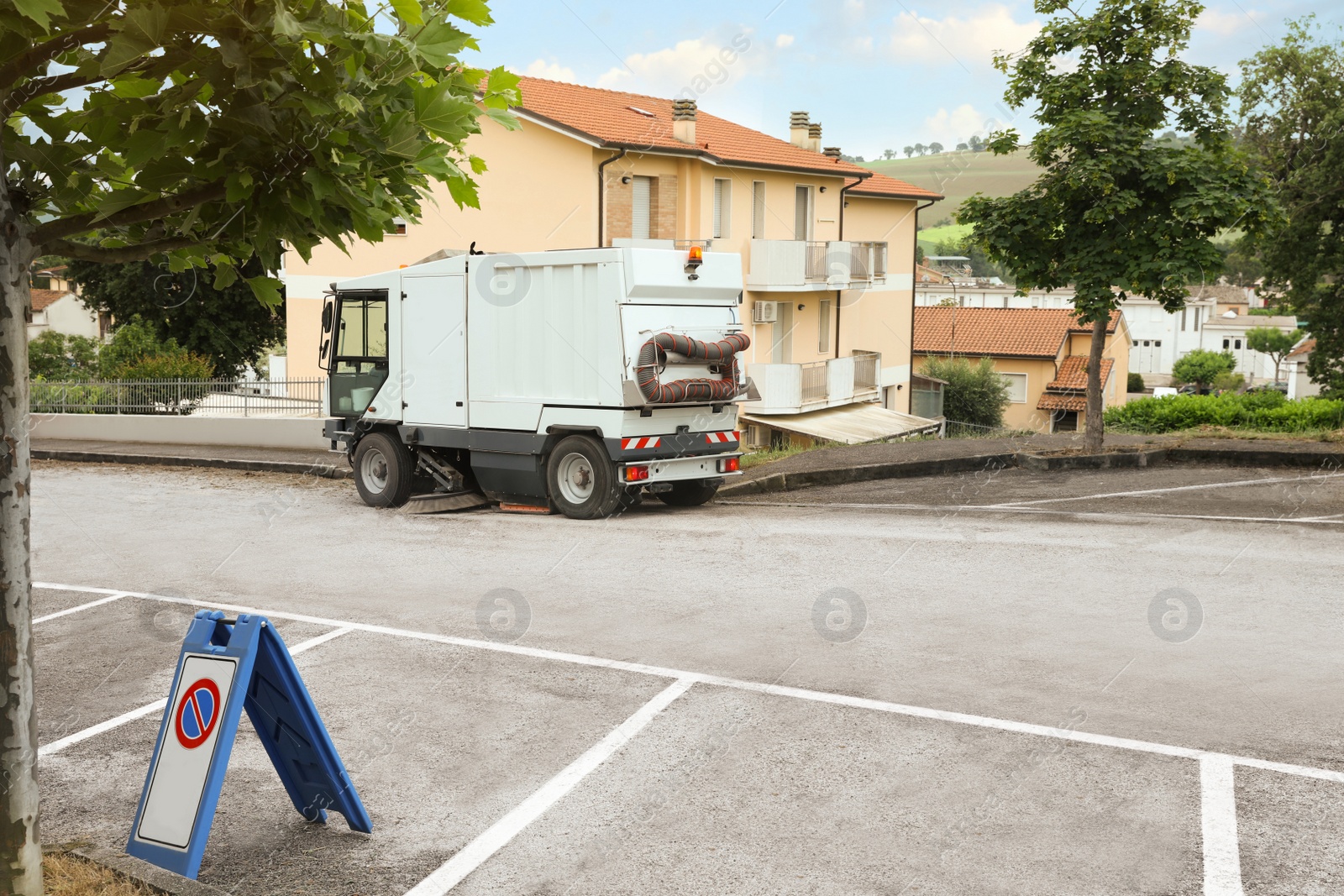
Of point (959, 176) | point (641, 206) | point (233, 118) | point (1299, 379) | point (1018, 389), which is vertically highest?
point (959, 176)

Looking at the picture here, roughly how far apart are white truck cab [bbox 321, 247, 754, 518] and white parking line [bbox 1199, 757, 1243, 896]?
8.64 m

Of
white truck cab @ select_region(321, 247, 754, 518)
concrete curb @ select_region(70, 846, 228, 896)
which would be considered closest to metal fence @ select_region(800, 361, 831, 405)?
white truck cab @ select_region(321, 247, 754, 518)

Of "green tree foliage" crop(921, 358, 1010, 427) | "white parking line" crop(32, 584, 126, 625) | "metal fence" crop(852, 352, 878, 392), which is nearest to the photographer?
"white parking line" crop(32, 584, 126, 625)

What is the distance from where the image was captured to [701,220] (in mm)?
29812

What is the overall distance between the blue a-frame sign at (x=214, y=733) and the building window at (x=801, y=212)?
30.8 meters

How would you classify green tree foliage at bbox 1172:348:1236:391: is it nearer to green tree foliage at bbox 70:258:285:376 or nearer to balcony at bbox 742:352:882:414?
balcony at bbox 742:352:882:414

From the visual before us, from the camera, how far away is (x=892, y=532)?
1197 centimetres

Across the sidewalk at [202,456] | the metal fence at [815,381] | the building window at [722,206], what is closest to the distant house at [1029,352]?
the metal fence at [815,381]

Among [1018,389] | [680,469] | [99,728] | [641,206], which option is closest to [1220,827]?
[99,728]

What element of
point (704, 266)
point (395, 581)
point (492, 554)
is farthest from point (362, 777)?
point (704, 266)

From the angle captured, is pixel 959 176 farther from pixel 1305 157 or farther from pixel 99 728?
pixel 99 728

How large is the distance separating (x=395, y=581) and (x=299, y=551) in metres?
2.17

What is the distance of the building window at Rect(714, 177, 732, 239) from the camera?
102 feet

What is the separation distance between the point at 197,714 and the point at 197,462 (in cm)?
1757
